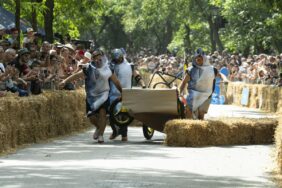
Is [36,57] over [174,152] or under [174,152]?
over

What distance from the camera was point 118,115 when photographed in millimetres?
20422

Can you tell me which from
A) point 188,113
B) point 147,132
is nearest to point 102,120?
point 147,132

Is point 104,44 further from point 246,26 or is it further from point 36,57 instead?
point 36,57

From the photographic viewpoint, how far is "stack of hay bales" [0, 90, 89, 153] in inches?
698

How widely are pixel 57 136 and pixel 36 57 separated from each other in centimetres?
229

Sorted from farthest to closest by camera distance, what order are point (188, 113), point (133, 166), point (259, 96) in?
1. point (259, 96)
2. point (188, 113)
3. point (133, 166)

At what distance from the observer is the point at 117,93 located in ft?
67.6

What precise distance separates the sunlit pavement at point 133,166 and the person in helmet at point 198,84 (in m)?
1.98

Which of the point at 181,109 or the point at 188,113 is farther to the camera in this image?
the point at 188,113

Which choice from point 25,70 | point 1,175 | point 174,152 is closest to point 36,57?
point 25,70

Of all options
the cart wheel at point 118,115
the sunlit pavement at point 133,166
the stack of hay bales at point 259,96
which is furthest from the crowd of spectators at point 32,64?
the stack of hay bales at point 259,96

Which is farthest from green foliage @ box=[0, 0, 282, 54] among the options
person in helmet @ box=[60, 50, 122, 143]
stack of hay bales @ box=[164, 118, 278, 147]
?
stack of hay bales @ box=[164, 118, 278, 147]

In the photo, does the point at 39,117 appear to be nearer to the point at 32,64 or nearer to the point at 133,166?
the point at 32,64

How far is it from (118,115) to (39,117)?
154 centimetres
